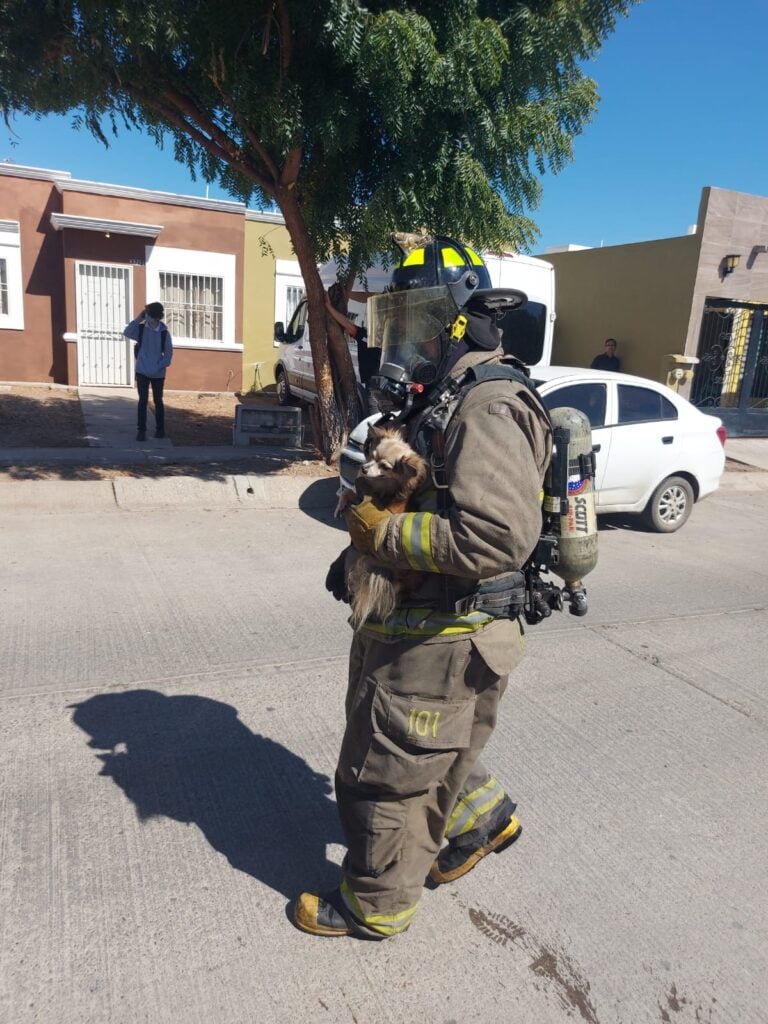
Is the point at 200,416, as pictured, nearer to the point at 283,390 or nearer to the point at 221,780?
the point at 283,390

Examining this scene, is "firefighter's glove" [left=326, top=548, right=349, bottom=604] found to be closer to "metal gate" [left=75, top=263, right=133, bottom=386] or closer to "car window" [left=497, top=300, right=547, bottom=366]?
"car window" [left=497, top=300, right=547, bottom=366]

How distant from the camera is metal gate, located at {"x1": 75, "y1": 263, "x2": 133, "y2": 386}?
591 inches

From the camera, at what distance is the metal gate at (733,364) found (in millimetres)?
14812

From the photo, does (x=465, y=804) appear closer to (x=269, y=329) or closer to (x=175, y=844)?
(x=175, y=844)

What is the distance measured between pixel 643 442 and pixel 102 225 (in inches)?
436

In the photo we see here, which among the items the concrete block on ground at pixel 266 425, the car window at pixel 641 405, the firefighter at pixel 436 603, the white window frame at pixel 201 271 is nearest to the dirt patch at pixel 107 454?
the concrete block on ground at pixel 266 425

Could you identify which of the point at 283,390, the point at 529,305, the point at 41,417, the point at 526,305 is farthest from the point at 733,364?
the point at 41,417

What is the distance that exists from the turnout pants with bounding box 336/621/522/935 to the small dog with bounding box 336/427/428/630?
0.42ft

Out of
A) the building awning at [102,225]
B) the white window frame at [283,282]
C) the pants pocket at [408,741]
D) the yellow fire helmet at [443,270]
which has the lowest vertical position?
the pants pocket at [408,741]

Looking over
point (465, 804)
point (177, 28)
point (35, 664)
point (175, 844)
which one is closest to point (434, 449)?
point (465, 804)

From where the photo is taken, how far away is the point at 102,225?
1454 cm

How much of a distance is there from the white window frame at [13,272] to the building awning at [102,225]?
828mm

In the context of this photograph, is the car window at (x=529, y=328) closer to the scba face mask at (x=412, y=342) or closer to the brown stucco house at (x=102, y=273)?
the scba face mask at (x=412, y=342)

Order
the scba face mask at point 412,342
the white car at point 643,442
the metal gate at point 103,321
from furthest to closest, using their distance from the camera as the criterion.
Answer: the metal gate at point 103,321
the white car at point 643,442
the scba face mask at point 412,342
